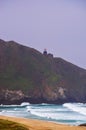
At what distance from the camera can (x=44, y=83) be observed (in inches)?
6703

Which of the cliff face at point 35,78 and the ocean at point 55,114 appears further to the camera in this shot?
the cliff face at point 35,78

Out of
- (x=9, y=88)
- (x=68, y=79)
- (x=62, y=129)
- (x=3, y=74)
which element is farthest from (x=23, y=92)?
(x=62, y=129)

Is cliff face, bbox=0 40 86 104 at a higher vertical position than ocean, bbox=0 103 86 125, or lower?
higher

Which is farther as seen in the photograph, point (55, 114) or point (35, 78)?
point (35, 78)

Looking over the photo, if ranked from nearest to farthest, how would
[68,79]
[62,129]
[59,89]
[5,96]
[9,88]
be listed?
[62,129]
[5,96]
[9,88]
[59,89]
[68,79]

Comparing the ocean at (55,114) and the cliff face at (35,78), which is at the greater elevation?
the cliff face at (35,78)

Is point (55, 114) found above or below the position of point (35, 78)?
below

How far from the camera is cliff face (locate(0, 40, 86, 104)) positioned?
533 feet

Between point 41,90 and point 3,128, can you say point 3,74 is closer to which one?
point 41,90

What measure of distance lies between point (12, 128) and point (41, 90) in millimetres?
146388

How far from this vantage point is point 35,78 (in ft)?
570

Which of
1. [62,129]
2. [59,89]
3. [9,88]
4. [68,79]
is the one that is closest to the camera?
[62,129]

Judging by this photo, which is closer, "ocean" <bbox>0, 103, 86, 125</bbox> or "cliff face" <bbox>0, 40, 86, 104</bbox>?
"ocean" <bbox>0, 103, 86, 125</bbox>

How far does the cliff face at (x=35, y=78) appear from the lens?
162 meters
